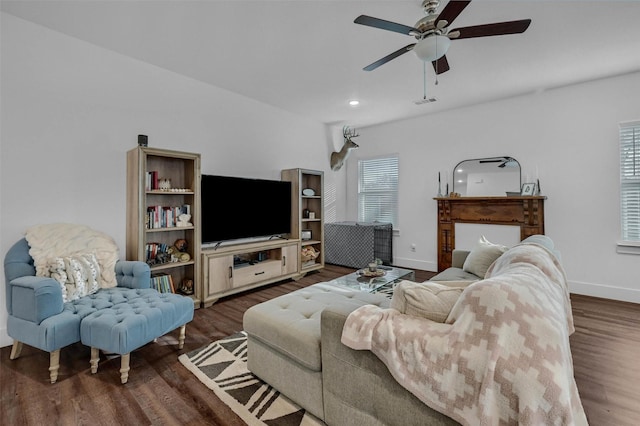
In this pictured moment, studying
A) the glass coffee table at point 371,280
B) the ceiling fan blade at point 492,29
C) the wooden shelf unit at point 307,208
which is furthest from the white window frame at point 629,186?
the wooden shelf unit at point 307,208

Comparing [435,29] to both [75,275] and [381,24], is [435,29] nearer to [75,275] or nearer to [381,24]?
[381,24]

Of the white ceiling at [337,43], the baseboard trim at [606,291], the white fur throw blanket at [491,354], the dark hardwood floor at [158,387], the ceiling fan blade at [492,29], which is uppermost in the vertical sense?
→ the white ceiling at [337,43]

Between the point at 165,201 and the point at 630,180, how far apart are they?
537cm

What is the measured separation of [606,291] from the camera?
360 centimetres

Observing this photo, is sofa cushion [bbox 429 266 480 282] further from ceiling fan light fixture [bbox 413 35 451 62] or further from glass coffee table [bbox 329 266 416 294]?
ceiling fan light fixture [bbox 413 35 451 62]

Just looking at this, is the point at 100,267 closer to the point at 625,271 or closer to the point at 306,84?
the point at 306,84

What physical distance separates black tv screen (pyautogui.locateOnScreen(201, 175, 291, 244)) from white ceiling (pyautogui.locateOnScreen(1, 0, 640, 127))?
125 cm

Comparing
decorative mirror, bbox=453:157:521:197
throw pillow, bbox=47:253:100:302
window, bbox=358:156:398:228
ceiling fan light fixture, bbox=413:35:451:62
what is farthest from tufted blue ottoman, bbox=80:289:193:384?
decorative mirror, bbox=453:157:521:197

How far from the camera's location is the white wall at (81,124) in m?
2.42

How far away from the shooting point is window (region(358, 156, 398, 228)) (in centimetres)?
549

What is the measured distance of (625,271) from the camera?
349cm

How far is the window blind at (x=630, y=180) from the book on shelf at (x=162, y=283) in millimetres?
5186

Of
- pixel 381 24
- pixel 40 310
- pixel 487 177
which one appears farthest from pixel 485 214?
pixel 40 310

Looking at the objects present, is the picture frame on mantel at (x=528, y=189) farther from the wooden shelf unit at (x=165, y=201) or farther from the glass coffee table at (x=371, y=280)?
the wooden shelf unit at (x=165, y=201)
